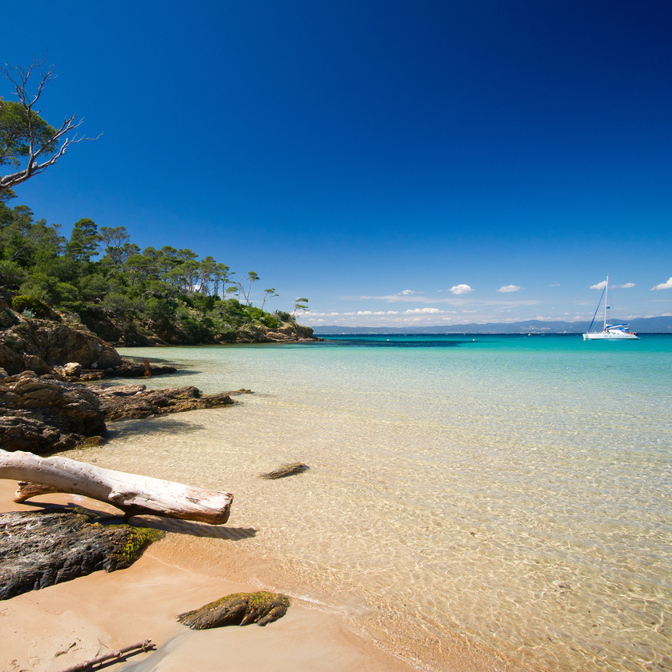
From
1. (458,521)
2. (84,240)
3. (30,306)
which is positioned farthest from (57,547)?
(84,240)

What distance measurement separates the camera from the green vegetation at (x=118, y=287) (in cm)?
3716

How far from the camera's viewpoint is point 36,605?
9.02ft

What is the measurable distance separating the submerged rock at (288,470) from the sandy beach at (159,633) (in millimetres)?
2821

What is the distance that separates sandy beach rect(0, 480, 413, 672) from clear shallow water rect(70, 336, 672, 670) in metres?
0.31

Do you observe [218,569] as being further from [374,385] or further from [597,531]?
[374,385]

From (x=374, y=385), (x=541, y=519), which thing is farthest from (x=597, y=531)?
(x=374, y=385)

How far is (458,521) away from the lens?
15.5ft

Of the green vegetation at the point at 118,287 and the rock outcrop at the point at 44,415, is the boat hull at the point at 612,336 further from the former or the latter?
the rock outcrop at the point at 44,415

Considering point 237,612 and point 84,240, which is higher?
point 84,240

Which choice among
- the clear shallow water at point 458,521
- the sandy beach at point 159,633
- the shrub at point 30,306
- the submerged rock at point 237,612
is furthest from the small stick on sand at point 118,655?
the shrub at point 30,306

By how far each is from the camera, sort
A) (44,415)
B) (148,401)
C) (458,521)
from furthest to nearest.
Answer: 1. (148,401)
2. (44,415)
3. (458,521)

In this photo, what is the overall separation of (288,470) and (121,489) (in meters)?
2.80

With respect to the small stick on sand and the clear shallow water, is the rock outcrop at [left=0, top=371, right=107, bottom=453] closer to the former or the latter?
the clear shallow water

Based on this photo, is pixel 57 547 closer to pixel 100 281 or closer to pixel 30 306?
pixel 30 306
